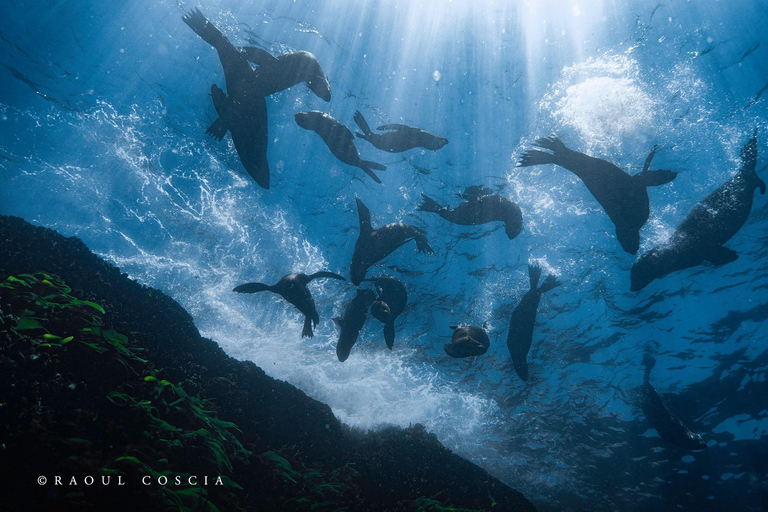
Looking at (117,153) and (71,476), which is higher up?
(117,153)

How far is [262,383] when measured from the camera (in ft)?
21.9

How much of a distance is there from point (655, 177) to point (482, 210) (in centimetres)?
414

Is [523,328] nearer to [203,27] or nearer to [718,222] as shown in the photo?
[718,222]

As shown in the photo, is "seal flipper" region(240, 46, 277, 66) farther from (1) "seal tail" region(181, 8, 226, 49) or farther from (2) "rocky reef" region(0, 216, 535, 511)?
(2) "rocky reef" region(0, 216, 535, 511)

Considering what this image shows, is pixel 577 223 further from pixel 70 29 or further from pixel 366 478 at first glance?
pixel 70 29

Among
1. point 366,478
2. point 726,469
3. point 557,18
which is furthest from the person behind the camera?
point 726,469

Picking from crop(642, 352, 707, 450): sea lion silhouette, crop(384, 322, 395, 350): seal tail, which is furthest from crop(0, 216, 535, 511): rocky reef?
crop(642, 352, 707, 450): sea lion silhouette

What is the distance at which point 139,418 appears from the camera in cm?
284

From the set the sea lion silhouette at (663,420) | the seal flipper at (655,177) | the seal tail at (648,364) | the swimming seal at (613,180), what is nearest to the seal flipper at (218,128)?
the swimming seal at (613,180)

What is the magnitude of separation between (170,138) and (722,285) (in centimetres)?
2268

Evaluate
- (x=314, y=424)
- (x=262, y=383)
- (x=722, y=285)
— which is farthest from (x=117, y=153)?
(x=722, y=285)

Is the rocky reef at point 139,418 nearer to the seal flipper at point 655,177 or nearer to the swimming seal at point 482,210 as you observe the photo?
the swimming seal at point 482,210

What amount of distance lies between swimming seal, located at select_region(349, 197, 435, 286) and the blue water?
2453 mm

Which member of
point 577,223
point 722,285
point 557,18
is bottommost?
point 722,285
